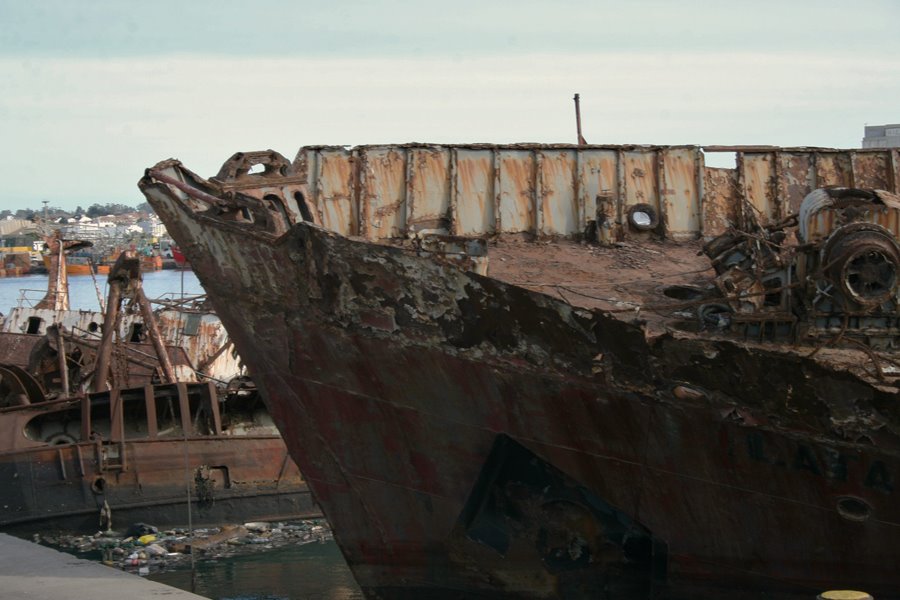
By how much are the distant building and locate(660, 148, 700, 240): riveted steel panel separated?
5236 mm

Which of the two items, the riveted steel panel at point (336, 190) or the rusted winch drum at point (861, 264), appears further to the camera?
the riveted steel panel at point (336, 190)

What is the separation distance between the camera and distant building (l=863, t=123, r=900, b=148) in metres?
17.7

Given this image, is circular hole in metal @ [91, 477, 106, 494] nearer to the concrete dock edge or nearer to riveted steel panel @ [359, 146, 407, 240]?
the concrete dock edge

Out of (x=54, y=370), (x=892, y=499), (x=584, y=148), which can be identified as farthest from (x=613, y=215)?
(x=54, y=370)

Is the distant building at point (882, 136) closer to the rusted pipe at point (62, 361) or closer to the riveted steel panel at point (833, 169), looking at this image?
the riveted steel panel at point (833, 169)

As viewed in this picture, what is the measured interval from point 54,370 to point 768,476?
1899cm

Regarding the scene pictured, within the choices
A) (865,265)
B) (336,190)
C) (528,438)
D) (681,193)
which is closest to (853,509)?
(865,265)

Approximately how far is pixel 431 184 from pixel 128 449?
10162 millimetres

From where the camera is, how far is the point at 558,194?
1316 centimetres

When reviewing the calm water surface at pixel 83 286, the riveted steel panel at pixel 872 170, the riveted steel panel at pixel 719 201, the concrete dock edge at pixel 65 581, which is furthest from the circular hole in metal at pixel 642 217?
the calm water surface at pixel 83 286

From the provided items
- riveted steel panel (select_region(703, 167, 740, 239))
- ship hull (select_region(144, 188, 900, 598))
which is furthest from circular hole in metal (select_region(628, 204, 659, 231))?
ship hull (select_region(144, 188, 900, 598))

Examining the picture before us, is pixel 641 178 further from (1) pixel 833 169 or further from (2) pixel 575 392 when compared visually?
(2) pixel 575 392

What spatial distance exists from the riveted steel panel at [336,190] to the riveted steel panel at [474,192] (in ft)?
3.63

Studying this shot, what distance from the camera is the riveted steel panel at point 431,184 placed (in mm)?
12930
